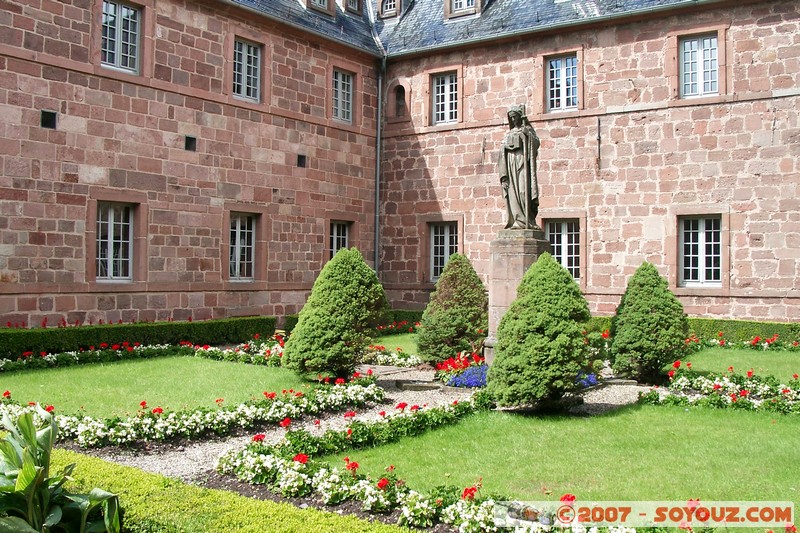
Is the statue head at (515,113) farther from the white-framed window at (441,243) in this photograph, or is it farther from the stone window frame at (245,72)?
the white-framed window at (441,243)

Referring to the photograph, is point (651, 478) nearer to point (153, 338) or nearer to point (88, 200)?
point (153, 338)

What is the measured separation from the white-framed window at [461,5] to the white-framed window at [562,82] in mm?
3013

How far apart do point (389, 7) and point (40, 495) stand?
751 inches

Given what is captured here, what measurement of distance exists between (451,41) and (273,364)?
10.5m

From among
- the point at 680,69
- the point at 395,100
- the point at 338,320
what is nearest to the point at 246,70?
the point at 395,100

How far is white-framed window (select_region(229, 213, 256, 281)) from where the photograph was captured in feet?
55.0

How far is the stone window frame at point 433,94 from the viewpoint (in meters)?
19.1

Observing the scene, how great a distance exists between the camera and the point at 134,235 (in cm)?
1470

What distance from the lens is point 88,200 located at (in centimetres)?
1381

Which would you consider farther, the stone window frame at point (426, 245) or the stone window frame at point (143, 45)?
the stone window frame at point (426, 245)

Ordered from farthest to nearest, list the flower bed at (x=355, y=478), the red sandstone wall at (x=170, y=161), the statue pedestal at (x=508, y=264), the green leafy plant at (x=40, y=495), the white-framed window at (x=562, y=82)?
the white-framed window at (x=562, y=82) < the red sandstone wall at (x=170, y=161) < the statue pedestal at (x=508, y=264) < the flower bed at (x=355, y=478) < the green leafy plant at (x=40, y=495)

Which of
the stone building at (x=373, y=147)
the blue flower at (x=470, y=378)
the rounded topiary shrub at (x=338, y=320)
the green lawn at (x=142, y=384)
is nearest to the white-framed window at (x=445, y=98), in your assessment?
the stone building at (x=373, y=147)

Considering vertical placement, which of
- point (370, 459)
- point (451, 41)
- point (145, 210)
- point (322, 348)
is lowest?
point (370, 459)

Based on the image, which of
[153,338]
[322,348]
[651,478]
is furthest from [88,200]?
[651,478]
